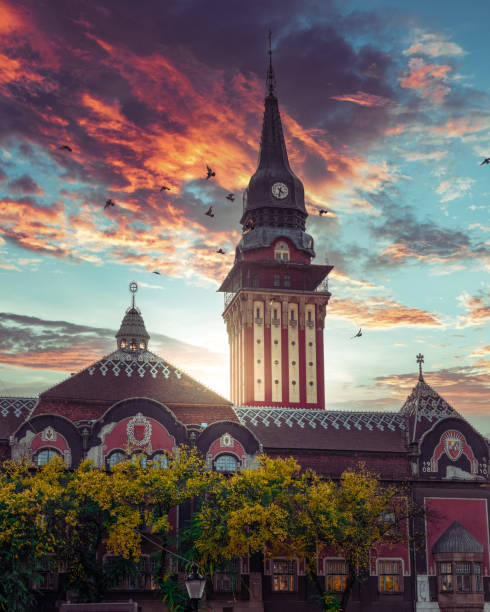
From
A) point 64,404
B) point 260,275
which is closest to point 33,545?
point 64,404

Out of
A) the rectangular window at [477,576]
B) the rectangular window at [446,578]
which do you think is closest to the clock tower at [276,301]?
the rectangular window at [446,578]

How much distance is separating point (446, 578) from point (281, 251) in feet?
134

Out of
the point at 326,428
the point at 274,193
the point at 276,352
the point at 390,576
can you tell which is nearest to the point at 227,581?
the point at 390,576

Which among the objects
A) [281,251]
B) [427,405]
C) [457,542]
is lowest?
[457,542]

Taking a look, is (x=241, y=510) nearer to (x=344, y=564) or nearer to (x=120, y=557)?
(x=120, y=557)

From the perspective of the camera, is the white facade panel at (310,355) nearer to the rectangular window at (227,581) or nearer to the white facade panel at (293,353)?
the white facade panel at (293,353)

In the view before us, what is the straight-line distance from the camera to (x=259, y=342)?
82.0 m

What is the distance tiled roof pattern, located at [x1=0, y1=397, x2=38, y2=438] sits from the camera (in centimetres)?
5591

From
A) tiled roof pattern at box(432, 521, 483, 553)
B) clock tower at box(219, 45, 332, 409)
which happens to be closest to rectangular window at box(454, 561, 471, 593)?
tiled roof pattern at box(432, 521, 483, 553)

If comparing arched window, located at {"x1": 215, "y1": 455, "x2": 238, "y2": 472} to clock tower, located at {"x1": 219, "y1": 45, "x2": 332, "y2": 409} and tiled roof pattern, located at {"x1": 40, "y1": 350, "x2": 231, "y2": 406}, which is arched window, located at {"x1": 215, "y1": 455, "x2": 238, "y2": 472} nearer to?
tiled roof pattern, located at {"x1": 40, "y1": 350, "x2": 231, "y2": 406}

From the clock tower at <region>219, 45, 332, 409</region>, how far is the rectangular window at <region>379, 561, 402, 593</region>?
1005 inches

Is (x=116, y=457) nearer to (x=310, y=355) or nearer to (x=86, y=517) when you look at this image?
(x=86, y=517)

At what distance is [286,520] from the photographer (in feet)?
153

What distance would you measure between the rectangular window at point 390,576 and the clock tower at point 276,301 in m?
25.5
